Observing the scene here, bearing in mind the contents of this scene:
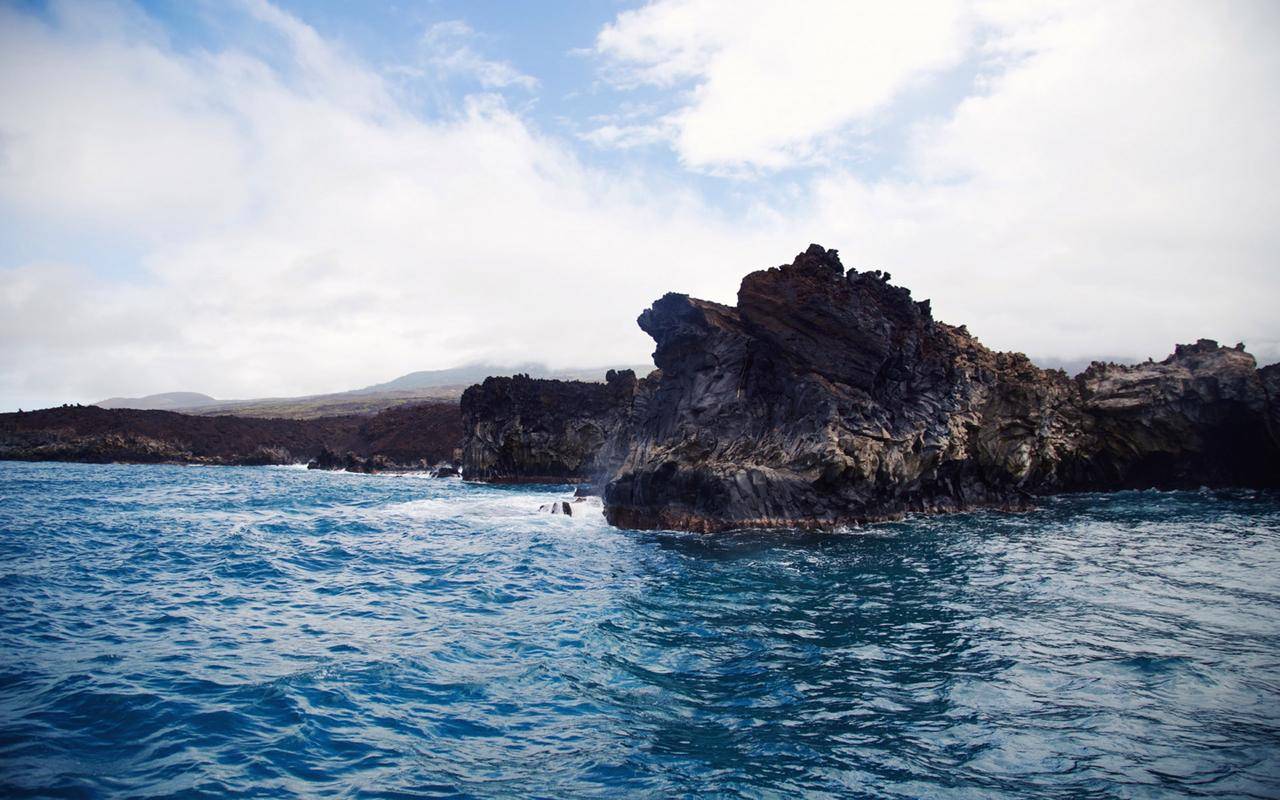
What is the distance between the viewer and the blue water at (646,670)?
8227 millimetres

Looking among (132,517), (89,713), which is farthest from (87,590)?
(132,517)

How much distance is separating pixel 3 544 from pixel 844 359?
37102 mm

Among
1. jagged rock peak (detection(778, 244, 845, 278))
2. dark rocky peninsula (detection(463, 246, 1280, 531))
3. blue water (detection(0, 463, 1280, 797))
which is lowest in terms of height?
blue water (detection(0, 463, 1280, 797))

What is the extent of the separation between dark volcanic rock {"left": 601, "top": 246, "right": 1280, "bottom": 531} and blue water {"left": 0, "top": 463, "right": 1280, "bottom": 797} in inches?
271

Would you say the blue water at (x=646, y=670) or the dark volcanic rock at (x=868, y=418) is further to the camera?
the dark volcanic rock at (x=868, y=418)

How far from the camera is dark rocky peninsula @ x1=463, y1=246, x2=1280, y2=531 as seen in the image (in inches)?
1210

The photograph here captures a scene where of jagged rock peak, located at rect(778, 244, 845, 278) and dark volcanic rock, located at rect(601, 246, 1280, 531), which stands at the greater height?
jagged rock peak, located at rect(778, 244, 845, 278)

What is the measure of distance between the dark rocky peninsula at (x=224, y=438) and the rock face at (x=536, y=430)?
1862 centimetres

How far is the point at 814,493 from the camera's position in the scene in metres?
30.2

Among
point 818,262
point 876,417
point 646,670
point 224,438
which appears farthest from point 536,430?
point 224,438

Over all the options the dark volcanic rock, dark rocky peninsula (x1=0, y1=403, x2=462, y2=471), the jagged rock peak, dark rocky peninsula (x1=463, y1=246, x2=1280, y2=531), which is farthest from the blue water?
dark rocky peninsula (x1=0, y1=403, x2=462, y2=471)

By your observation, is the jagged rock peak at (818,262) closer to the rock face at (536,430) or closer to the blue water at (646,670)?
the blue water at (646,670)

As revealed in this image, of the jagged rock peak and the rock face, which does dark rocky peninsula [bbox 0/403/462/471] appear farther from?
the jagged rock peak

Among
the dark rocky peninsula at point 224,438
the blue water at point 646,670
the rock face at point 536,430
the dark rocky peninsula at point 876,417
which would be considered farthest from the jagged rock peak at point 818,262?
the dark rocky peninsula at point 224,438
